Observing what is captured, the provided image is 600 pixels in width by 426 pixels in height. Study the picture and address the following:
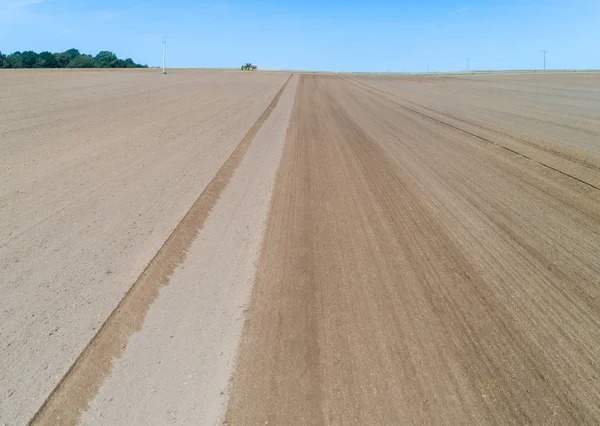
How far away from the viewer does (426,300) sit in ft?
15.8

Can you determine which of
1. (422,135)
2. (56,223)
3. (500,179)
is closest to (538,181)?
(500,179)

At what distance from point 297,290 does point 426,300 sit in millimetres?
1378

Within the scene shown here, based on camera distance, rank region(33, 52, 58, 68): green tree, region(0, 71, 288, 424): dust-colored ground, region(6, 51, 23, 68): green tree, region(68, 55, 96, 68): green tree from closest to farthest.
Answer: region(0, 71, 288, 424): dust-colored ground → region(6, 51, 23, 68): green tree → region(33, 52, 58, 68): green tree → region(68, 55, 96, 68): green tree

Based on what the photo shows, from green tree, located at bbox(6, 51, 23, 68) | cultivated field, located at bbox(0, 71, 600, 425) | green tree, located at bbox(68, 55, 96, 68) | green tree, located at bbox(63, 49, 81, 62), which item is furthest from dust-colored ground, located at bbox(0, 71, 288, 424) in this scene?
green tree, located at bbox(63, 49, 81, 62)

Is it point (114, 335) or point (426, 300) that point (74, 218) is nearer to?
point (114, 335)

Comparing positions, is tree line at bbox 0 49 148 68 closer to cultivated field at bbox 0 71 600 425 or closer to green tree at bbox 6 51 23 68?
green tree at bbox 6 51 23 68

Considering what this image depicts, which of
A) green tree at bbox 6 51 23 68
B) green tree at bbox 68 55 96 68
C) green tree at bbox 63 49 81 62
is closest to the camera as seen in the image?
green tree at bbox 6 51 23 68

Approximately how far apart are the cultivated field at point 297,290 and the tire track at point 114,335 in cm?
2

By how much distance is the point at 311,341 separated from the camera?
4148 millimetres

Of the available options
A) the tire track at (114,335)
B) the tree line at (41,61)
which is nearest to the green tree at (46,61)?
the tree line at (41,61)

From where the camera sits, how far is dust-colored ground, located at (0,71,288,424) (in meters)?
4.13

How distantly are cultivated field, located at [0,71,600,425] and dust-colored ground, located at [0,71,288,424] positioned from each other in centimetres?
3

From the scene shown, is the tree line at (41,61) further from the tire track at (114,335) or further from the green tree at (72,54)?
the tire track at (114,335)

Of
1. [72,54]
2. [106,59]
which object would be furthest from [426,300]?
[72,54]
